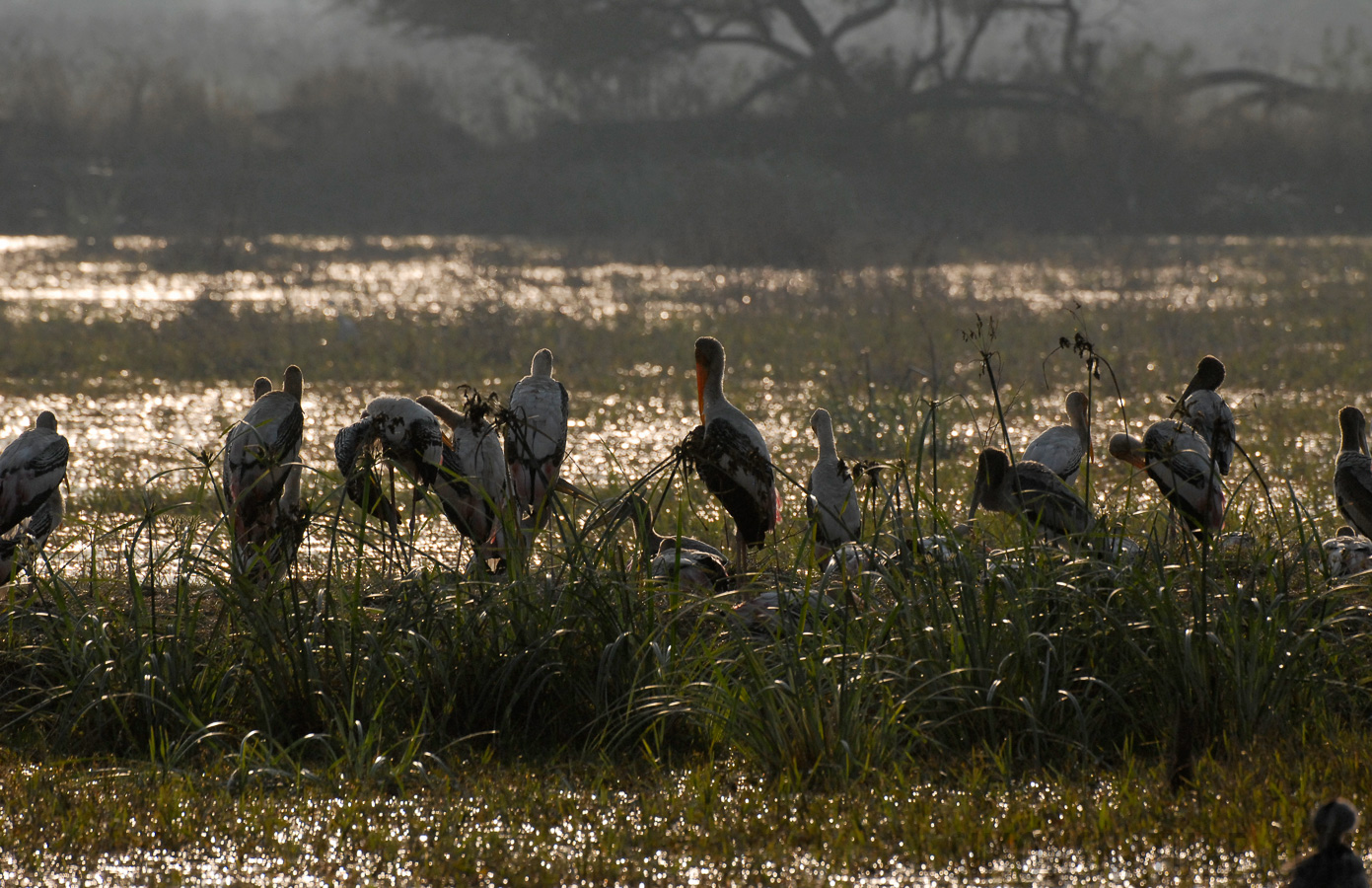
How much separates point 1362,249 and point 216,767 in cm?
2564

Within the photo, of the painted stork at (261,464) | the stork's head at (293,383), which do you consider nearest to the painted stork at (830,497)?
the painted stork at (261,464)

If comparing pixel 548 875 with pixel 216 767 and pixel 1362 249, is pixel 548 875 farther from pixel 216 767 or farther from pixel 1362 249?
pixel 1362 249

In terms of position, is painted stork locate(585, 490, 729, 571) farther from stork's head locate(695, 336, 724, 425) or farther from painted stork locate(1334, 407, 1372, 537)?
Result: painted stork locate(1334, 407, 1372, 537)

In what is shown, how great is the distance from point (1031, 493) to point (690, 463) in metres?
1.16

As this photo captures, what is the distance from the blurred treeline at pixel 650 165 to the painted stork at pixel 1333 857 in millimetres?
29010

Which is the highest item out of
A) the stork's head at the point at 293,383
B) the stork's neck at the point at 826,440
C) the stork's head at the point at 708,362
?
the stork's head at the point at 708,362

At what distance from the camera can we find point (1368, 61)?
4544cm

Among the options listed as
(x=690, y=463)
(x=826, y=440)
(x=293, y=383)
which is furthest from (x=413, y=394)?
(x=690, y=463)

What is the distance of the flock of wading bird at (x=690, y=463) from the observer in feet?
16.9

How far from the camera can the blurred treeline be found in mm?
34656

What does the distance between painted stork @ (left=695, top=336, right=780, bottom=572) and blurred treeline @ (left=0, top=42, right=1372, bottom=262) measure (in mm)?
25791

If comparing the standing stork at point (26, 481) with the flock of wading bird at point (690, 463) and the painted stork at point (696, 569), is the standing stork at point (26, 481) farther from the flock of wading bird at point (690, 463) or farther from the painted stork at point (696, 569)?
the painted stork at point (696, 569)

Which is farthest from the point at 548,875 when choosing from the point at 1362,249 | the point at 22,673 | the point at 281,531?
the point at 1362,249

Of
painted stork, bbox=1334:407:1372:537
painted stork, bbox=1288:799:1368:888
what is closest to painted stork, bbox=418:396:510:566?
painted stork, bbox=1334:407:1372:537
